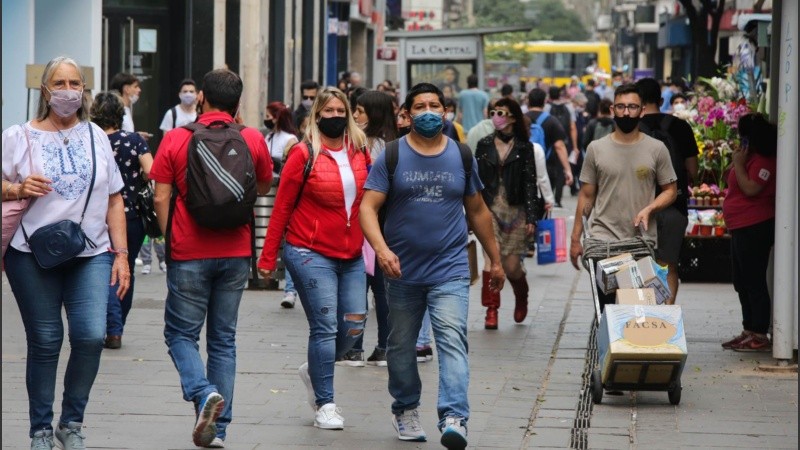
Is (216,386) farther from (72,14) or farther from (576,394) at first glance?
(72,14)

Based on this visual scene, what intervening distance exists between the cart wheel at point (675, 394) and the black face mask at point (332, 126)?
92.2 inches

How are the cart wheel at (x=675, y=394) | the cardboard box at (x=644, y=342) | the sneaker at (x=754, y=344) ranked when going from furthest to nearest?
the sneaker at (x=754, y=344), the cart wheel at (x=675, y=394), the cardboard box at (x=644, y=342)

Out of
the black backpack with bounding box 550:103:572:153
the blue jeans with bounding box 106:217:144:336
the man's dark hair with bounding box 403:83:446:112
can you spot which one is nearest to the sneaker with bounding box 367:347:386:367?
the blue jeans with bounding box 106:217:144:336

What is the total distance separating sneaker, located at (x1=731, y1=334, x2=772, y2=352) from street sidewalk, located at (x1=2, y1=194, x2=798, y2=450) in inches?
5.2

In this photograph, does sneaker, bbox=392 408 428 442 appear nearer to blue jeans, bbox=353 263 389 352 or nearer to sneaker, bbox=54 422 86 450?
sneaker, bbox=54 422 86 450

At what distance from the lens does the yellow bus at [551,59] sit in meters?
67.4

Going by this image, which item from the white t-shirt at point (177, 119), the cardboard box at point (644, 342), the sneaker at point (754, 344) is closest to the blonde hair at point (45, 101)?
the cardboard box at point (644, 342)

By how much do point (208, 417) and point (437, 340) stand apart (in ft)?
3.66

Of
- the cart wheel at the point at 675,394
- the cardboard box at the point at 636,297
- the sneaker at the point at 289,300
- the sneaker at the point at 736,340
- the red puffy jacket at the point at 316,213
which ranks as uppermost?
the red puffy jacket at the point at 316,213

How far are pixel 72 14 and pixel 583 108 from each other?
1638 centimetres

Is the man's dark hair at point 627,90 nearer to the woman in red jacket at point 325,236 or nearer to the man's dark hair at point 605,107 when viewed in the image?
the woman in red jacket at point 325,236

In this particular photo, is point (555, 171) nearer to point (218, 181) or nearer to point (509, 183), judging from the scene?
point (509, 183)

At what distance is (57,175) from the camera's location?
6.78m

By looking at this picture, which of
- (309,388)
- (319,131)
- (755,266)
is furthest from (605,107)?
(309,388)
